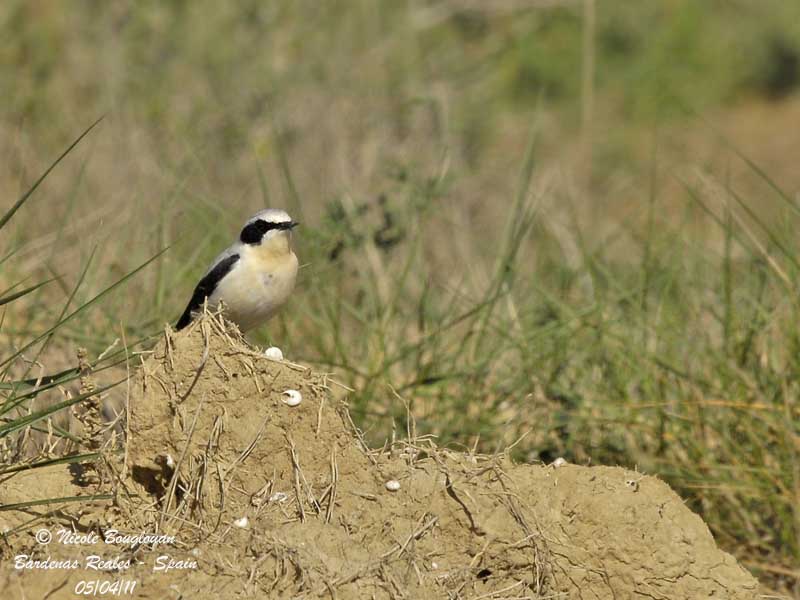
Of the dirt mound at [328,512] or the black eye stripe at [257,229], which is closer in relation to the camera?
the dirt mound at [328,512]

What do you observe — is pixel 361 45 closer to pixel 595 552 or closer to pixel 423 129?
pixel 423 129

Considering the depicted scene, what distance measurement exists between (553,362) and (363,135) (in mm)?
5690

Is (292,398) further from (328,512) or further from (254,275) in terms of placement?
(254,275)

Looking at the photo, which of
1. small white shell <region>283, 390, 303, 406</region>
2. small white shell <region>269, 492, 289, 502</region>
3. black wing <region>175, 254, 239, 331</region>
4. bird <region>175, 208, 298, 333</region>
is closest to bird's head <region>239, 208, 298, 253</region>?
bird <region>175, 208, 298, 333</region>

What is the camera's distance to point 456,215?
10.5 m

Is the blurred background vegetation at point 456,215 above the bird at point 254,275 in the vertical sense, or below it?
below

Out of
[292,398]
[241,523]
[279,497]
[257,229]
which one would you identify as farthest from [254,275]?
[241,523]

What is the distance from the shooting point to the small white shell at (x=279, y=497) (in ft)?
12.8

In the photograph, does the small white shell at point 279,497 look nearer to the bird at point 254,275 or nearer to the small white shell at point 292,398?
the small white shell at point 292,398

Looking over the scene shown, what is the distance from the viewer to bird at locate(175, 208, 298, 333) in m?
5.36

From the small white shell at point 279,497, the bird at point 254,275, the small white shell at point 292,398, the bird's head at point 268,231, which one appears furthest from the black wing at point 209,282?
the small white shell at point 279,497

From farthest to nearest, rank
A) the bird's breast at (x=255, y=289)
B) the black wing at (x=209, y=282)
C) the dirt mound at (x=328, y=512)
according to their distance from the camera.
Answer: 1. the black wing at (x=209, y=282)
2. the bird's breast at (x=255, y=289)
3. the dirt mound at (x=328, y=512)

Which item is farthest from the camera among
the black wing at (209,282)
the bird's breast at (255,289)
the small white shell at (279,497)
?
the black wing at (209,282)

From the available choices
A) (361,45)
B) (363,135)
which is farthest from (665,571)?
(361,45)
